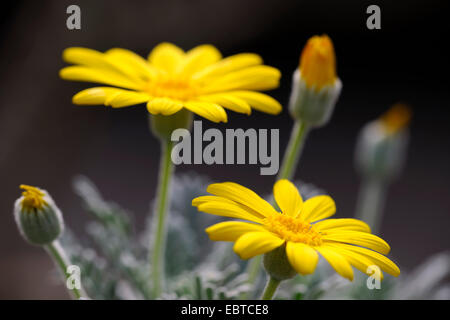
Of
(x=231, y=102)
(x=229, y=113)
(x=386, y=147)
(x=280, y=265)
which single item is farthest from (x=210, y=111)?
(x=229, y=113)

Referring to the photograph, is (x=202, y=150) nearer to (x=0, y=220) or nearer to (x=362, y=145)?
(x=362, y=145)

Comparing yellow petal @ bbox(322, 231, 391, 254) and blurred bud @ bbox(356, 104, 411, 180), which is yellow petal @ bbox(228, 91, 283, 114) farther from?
blurred bud @ bbox(356, 104, 411, 180)

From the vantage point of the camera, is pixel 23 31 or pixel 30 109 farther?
pixel 30 109

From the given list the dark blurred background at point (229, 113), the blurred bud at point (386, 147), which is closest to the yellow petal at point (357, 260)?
the blurred bud at point (386, 147)

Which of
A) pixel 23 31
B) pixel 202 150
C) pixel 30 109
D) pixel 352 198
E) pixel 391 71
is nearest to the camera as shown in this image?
pixel 202 150

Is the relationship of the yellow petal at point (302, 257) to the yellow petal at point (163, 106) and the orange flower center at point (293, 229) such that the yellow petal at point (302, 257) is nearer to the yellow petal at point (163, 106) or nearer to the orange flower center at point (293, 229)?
the orange flower center at point (293, 229)

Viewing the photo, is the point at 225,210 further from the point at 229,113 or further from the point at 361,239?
the point at 229,113
